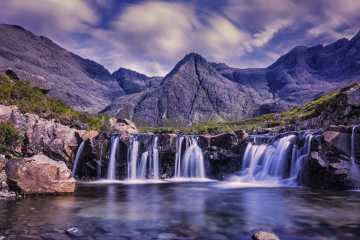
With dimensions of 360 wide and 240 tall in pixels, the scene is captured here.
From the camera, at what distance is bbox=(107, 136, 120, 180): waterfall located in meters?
63.6

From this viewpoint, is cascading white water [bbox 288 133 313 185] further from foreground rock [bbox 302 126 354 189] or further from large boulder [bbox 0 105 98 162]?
large boulder [bbox 0 105 98 162]

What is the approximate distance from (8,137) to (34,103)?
983 inches

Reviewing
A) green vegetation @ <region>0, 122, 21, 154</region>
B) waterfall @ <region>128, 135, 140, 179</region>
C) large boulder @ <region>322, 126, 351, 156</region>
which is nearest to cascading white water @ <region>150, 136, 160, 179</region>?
waterfall @ <region>128, 135, 140, 179</region>

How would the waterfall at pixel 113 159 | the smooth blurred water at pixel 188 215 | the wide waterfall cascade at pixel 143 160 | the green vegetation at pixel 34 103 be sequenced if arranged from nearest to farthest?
the smooth blurred water at pixel 188 215
the waterfall at pixel 113 159
the wide waterfall cascade at pixel 143 160
the green vegetation at pixel 34 103

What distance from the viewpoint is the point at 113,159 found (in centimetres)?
6506

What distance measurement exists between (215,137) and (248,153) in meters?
6.86

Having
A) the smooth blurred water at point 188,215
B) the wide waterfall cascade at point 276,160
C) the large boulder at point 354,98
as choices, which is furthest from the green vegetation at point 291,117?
the smooth blurred water at point 188,215

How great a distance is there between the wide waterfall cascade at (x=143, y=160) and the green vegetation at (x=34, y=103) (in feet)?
49.3

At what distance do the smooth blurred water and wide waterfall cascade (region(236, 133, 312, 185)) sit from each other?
843 cm

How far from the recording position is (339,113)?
79.6 m

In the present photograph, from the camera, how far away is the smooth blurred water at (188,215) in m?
23.8

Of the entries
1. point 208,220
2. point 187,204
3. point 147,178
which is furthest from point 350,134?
point 147,178

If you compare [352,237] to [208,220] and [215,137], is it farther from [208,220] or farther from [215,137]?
[215,137]

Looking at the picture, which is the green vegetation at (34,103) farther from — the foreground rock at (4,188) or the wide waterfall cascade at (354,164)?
the wide waterfall cascade at (354,164)
